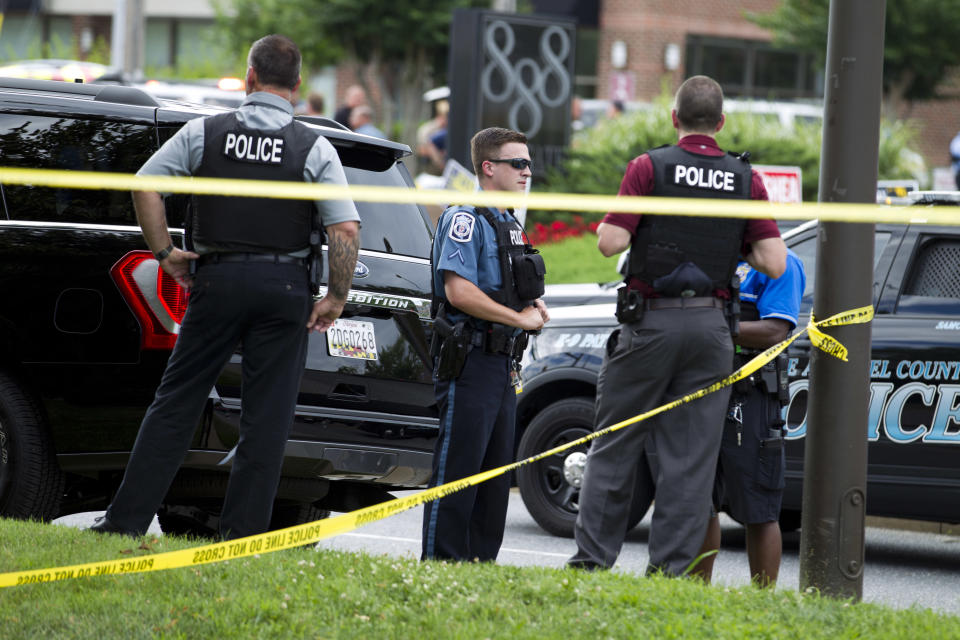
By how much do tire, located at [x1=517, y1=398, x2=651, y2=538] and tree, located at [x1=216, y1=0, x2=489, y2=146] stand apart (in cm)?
2285

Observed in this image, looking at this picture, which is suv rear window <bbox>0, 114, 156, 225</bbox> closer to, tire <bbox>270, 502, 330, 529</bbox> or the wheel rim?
tire <bbox>270, 502, 330, 529</bbox>

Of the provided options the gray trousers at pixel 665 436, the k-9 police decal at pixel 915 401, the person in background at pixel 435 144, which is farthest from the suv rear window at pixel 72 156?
the person in background at pixel 435 144

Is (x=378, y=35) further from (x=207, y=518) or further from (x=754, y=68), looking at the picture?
(x=207, y=518)

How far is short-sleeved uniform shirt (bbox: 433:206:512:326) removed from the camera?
520 cm

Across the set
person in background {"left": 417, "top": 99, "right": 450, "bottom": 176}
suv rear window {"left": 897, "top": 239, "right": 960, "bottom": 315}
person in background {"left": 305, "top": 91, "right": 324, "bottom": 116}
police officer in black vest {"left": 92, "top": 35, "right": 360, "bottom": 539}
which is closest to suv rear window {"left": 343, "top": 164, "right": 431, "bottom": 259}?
police officer in black vest {"left": 92, "top": 35, "right": 360, "bottom": 539}

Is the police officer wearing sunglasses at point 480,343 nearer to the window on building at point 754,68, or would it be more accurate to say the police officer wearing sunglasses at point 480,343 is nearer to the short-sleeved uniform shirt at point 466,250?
the short-sleeved uniform shirt at point 466,250

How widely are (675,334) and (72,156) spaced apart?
2.56m

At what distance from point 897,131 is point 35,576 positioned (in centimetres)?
1665

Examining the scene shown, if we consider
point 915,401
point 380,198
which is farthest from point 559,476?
point 380,198

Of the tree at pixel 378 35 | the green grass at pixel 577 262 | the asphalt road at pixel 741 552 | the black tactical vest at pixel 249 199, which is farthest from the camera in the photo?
the tree at pixel 378 35

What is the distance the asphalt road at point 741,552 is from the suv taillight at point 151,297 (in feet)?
4.68

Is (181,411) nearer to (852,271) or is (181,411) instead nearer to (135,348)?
(135,348)

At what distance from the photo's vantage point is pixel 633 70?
34.0 m

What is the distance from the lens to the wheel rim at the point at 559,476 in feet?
25.3
